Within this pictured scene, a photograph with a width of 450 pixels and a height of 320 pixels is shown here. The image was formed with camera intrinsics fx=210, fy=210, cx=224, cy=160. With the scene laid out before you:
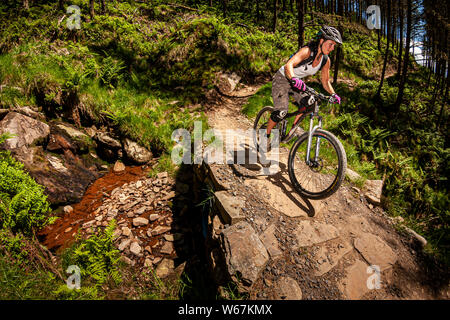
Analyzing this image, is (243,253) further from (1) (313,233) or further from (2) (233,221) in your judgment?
(1) (313,233)

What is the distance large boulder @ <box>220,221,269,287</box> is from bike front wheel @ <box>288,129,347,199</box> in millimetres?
1582

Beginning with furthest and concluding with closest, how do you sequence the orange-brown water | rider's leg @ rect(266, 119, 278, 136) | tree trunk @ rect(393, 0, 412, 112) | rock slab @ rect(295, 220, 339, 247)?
tree trunk @ rect(393, 0, 412, 112) → rider's leg @ rect(266, 119, 278, 136) → the orange-brown water → rock slab @ rect(295, 220, 339, 247)

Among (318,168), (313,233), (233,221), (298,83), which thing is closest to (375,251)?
(313,233)

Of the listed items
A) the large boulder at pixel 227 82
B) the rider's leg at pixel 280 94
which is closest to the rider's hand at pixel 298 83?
the rider's leg at pixel 280 94

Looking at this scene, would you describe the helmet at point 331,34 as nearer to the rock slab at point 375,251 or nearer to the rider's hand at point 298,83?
the rider's hand at point 298,83

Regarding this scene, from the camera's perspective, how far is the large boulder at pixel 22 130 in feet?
17.9

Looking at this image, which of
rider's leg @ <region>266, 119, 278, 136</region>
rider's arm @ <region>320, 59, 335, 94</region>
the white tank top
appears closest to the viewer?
the white tank top

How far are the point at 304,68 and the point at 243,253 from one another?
3553 mm

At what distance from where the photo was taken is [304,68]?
409 centimetres

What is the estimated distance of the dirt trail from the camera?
3.01 metres

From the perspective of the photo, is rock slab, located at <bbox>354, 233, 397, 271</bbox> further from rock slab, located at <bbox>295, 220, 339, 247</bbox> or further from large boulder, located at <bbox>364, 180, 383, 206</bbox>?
large boulder, located at <bbox>364, 180, 383, 206</bbox>

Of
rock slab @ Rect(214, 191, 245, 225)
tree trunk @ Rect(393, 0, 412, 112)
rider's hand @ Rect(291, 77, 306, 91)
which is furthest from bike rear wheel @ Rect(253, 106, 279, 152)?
tree trunk @ Rect(393, 0, 412, 112)

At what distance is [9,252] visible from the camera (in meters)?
3.64
